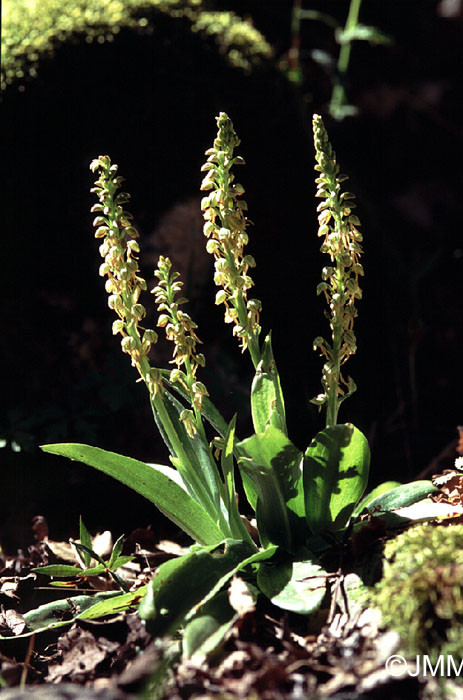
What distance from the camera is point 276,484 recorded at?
185 cm

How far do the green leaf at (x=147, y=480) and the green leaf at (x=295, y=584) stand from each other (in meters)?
0.25

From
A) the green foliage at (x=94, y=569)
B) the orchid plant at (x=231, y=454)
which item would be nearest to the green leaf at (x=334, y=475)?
the orchid plant at (x=231, y=454)

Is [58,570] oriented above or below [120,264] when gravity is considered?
below

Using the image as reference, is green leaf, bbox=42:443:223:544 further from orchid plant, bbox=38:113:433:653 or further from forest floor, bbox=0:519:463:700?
forest floor, bbox=0:519:463:700

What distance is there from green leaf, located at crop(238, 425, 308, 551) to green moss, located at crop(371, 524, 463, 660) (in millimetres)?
351

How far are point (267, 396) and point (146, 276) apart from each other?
1.59 metres

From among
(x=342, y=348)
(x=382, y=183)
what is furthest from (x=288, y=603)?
(x=382, y=183)

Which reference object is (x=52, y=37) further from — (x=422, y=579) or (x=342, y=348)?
(x=422, y=579)

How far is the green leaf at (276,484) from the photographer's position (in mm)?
1757

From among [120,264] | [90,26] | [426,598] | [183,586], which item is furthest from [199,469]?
[90,26]

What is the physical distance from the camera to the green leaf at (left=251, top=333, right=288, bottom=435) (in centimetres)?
194

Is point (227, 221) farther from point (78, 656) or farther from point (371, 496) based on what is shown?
point (78, 656)

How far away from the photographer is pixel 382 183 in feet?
19.4

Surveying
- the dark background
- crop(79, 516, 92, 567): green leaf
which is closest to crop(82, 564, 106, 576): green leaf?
crop(79, 516, 92, 567): green leaf
